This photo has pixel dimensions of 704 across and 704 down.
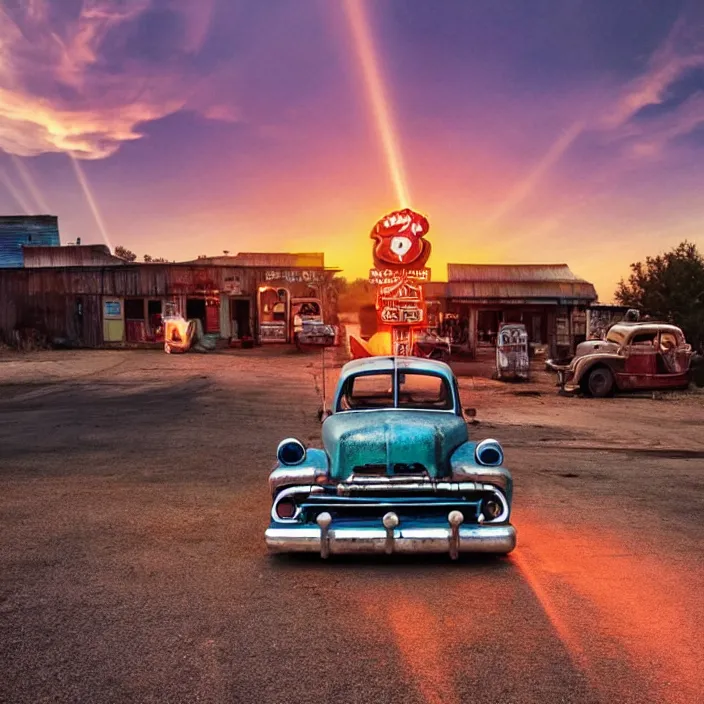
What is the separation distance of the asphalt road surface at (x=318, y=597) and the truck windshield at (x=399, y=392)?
4.80 ft

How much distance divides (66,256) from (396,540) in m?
34.6

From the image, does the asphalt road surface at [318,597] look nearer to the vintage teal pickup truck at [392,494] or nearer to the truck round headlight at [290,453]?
the vintage teal pickup truck at [392,494]

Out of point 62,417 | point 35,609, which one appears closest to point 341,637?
point 35,609

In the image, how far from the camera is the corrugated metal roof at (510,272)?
116 feet

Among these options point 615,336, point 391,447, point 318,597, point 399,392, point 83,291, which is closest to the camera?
point 318,597

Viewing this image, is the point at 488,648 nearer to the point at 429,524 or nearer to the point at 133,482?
the point at 429,524

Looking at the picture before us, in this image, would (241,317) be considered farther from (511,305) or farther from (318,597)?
(318,597)

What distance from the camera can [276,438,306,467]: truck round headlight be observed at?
5363 mm

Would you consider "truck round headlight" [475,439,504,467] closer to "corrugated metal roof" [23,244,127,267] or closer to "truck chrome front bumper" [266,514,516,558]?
"truck chrome front bumper" [266,514,516,558]

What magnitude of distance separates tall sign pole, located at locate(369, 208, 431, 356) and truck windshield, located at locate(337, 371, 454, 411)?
11.7 m

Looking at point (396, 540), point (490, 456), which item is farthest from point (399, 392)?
point (396, 540)

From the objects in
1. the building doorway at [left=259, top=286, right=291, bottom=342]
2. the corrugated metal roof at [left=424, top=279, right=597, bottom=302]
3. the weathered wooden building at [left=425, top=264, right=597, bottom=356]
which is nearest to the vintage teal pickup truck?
the weathered wooden building at [left=425, top=264, right=597, bottom=356]

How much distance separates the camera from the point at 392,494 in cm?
501

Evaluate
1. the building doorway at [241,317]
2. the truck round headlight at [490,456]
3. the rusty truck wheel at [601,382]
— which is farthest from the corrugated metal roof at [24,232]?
the truck round headlight at [490,456]
